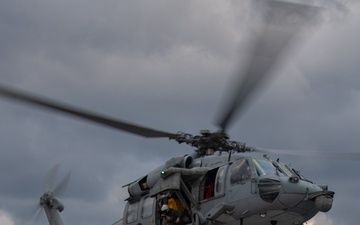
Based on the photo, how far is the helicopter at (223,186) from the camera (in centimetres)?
1852

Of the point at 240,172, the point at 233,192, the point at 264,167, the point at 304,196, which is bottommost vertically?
the point at 304,196

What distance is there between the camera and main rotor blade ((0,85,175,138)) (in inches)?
562

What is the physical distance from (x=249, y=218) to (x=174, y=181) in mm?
2786

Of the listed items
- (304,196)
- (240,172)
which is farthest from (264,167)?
(304,196)

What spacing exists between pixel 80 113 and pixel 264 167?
6189 mm

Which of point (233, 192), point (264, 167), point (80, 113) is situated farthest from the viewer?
point (264, 167)

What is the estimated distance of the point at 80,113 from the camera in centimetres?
1811

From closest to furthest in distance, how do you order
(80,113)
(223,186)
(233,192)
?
(80,113) < (233,192) < (223,186)

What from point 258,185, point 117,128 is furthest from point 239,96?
point 117,128

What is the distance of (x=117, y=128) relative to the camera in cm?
1958

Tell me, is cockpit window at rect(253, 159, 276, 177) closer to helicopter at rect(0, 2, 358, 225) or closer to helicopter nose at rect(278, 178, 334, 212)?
helicopter at rect(0, 2, 358, 225)

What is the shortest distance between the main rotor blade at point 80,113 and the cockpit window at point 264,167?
11.1 feet

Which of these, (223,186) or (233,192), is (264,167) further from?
(223,186)

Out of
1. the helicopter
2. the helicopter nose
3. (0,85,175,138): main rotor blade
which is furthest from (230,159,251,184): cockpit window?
(0,85,175,138): main rotor blade
